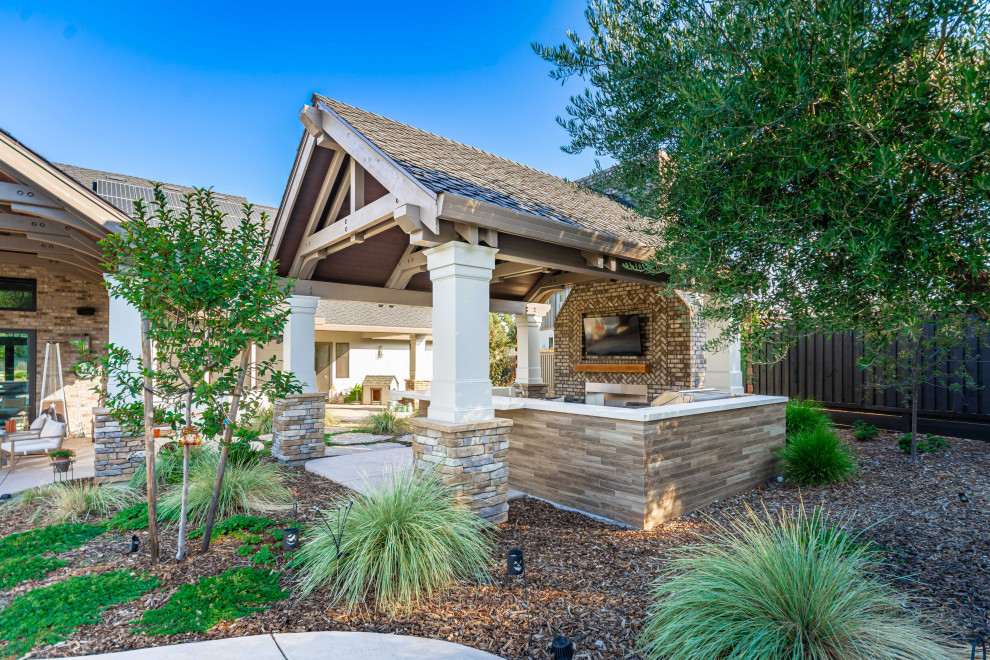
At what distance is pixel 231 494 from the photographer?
4.98m

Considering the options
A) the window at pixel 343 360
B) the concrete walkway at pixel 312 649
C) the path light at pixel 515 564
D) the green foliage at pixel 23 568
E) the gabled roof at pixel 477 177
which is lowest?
the green foliage at pixel 23 568

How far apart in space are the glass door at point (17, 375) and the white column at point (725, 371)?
1245cm

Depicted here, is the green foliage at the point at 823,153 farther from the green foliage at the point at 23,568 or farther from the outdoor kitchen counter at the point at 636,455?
the green foliage at the point at 23,568

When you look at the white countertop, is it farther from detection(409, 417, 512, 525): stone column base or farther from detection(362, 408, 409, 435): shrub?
detection(362, 408, 409, 435): shrub

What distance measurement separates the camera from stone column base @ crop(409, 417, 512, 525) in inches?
Answer: 179

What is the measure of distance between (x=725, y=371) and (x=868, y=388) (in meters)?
2.63

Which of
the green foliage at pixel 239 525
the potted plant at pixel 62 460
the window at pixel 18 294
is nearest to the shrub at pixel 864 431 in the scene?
the green foliage at pixel 239 525

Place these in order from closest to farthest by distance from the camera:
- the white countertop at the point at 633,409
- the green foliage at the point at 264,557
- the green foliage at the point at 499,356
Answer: the green foliage at the point at 264,557 → the white countertop at the point at 633,409 → the green foliage at the point at 499,356

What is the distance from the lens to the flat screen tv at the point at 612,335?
992 centimetres

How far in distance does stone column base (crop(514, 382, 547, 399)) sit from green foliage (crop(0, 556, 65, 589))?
308 inches

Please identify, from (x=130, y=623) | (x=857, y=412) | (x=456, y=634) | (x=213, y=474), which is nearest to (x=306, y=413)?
(x=213, y=474)

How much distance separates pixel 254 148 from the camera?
60.0ft

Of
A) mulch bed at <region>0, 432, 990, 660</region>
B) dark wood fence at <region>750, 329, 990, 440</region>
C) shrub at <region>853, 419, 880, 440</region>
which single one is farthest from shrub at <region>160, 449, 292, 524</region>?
shrub at <region>853, 419, 880, 440</region>

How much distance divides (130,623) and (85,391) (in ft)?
30.6
